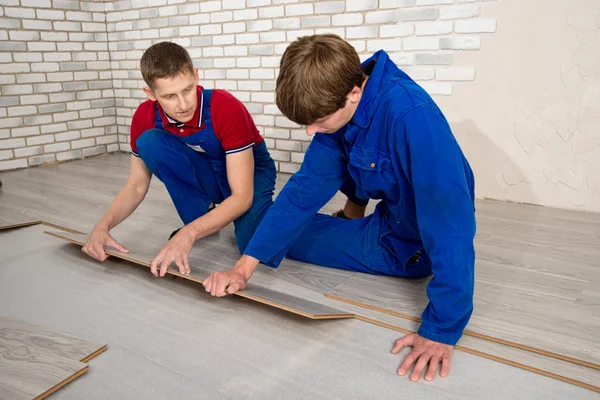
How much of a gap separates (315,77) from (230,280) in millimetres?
713

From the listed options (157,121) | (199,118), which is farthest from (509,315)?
(157,121)

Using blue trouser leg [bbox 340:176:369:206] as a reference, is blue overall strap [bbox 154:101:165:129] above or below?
above

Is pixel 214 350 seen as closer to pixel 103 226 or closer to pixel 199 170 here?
pixel 103 226

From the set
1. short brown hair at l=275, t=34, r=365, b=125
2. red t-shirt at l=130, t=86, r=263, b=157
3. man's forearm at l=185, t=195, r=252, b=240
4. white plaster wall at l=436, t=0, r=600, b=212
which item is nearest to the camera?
short brown hair at l=275, t=34, r=365, b=125

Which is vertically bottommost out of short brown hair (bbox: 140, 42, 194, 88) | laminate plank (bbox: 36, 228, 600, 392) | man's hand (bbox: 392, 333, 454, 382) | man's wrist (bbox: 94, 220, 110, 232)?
laminate plank (bbox: 36, 228, 600, 392)

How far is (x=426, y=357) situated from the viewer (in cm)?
125

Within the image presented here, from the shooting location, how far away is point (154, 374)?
1.26 meters

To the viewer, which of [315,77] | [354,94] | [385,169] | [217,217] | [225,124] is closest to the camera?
[315,77]

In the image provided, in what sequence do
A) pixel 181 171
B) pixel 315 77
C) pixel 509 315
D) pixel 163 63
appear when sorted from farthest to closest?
pixel 181 171, pixel 163 63, pixel 509 315, pixel 315 77

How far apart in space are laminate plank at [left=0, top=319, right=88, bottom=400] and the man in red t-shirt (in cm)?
40

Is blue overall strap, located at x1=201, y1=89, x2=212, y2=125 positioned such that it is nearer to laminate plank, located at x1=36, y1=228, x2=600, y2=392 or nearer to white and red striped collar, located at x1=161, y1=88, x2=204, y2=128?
white and red striped collar, located at x1=161, y1=88, x2=204, y2=128

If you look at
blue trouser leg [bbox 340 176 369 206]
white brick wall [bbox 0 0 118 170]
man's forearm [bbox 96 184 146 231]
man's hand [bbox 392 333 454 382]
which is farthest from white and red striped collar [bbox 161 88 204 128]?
white brick wall [bbox 0 0 118 170]

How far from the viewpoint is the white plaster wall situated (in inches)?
94.0

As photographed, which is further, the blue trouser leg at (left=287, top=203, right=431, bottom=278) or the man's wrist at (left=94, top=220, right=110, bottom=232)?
the man's wrist at (left=94, top=220, right=110, bottom=232)
